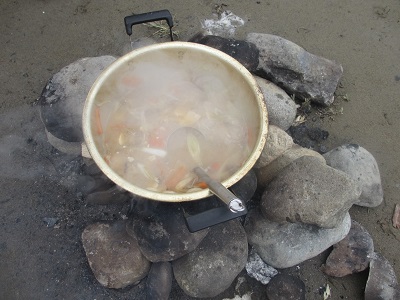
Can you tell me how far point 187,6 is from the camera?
4.92 meters

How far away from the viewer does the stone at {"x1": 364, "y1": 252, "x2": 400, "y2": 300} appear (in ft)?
10.9

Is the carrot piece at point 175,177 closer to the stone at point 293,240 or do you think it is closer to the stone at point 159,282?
the stone at point 159,282

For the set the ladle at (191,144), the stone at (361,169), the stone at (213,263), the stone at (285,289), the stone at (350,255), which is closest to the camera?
the ladle at (191,144)

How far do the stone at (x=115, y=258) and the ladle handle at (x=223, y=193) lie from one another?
109 cm

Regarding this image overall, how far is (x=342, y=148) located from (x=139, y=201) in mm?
2147

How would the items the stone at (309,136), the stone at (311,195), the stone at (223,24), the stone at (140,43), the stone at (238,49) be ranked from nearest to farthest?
the stone at (311,195), the stone at (238,49), the stone at (309,136), the stone at (140,43), the stone at (223,24)

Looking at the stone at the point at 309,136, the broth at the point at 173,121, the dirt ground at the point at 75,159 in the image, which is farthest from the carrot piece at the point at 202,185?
the stone at the point at 309,136

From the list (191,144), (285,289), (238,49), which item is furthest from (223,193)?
(238,49)

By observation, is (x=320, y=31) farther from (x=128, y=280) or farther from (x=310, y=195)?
(x=128, y=280)

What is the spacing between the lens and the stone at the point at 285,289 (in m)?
3.22

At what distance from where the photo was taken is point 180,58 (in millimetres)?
2949

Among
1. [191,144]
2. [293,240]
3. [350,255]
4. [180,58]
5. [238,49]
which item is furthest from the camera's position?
[238,49]

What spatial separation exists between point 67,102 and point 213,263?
2006 millimetres

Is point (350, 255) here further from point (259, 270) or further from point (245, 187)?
point (245, 187)
